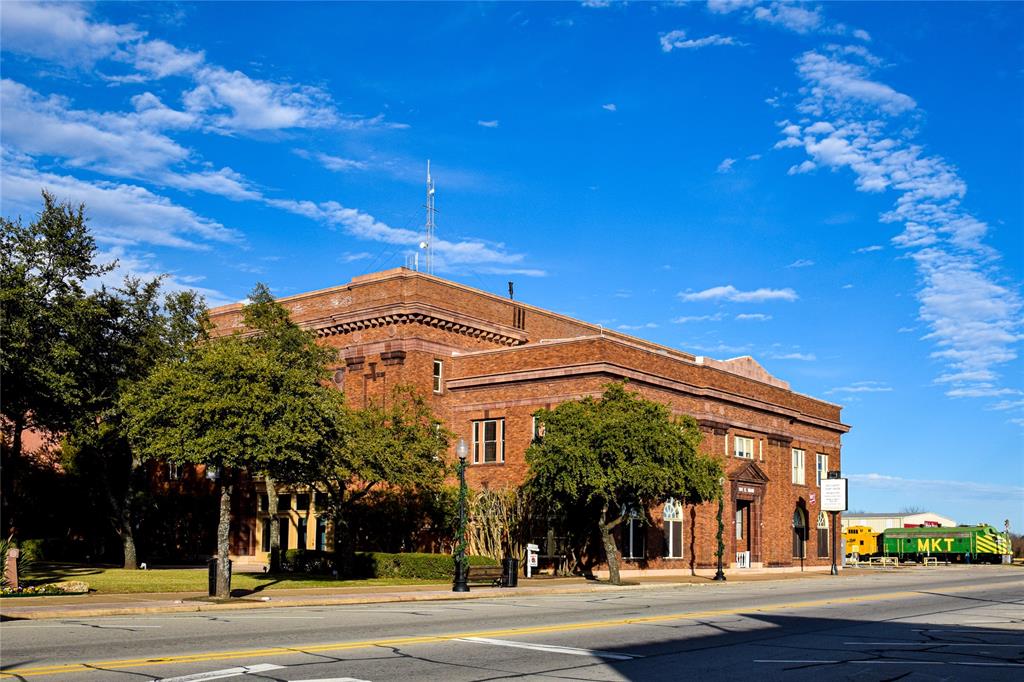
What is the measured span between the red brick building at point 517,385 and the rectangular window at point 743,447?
80mm

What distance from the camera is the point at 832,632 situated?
68.0 ft

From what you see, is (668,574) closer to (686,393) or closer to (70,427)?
(686,393)

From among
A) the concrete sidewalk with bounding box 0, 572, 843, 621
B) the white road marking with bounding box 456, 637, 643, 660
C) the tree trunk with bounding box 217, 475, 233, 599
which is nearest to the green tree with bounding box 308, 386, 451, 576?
the tree trunk with bounding box 217, 475, 233, 599

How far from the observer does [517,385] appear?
48.8 meters

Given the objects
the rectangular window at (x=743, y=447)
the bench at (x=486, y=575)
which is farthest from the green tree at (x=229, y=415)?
the rectangular window at (x=743, y=447)

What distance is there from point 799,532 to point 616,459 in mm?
30749

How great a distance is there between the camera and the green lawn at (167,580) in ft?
101

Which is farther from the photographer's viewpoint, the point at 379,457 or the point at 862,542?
the point at 862,542

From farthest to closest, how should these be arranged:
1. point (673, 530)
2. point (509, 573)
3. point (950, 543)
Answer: point (950, 543), point (673, 530), point (509, 573)

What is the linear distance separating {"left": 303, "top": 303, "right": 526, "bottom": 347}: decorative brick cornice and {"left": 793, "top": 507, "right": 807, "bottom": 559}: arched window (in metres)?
22.2

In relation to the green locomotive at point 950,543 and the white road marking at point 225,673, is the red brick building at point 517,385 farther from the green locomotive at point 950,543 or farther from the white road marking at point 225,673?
the white road marking at point 225,673

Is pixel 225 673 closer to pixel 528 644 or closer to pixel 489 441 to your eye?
pixel 528 644

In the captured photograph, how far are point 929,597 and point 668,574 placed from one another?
17.1 metres

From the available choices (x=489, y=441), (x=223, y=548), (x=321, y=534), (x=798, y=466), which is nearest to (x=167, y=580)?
(x=223, y=548)
